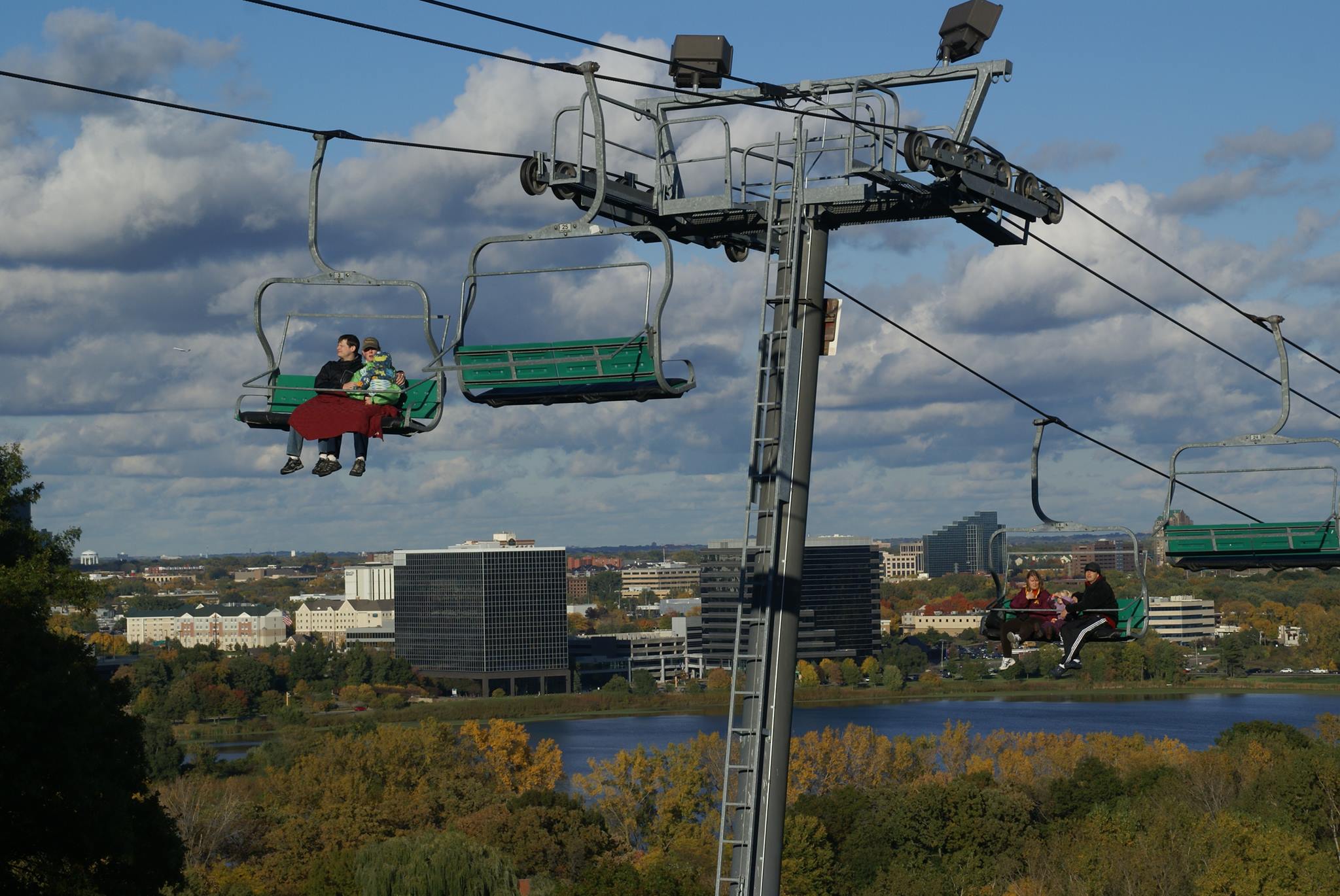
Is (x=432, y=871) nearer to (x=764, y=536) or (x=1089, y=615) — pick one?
(x=1089, y=615)

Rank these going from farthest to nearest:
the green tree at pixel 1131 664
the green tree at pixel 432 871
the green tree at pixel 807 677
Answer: the green tree at pixel 807 677 < the green tree at pixel 1131 664 < the green tree at pixel 432 871

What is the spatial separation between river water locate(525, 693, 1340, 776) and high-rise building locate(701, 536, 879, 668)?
18371mm

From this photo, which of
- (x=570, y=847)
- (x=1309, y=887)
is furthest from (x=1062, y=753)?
(x=1309, y=887)

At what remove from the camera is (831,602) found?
157 metres

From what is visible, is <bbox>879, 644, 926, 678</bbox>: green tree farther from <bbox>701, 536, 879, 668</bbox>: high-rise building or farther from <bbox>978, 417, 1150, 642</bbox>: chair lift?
<bbox>978, 417, 1150, 642</bbox>: chair lift

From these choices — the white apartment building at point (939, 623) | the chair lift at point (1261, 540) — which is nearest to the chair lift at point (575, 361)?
the chair lift at point (1261, 540)

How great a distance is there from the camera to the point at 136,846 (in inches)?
874

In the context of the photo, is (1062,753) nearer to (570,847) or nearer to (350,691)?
(570,847)

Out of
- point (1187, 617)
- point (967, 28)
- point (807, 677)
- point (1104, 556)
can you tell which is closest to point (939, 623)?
point (1187, 617)

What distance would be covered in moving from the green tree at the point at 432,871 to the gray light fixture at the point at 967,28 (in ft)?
88.8

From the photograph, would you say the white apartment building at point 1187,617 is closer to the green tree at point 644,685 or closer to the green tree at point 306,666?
the green tree at point 644,685

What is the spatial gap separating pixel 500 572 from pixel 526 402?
540 ft

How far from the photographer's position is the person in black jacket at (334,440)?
1214cm

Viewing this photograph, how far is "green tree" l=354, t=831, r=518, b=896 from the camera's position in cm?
3581
